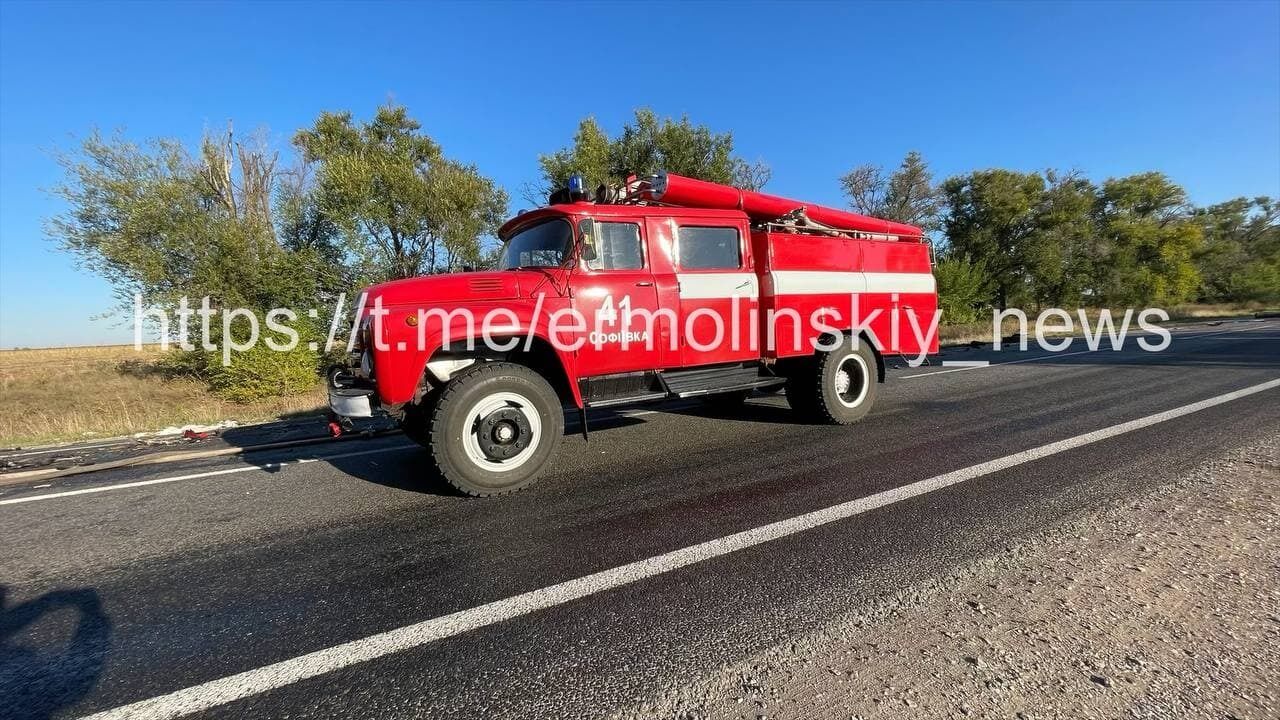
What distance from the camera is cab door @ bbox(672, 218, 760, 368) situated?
4.93 m

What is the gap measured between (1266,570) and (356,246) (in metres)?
19.2

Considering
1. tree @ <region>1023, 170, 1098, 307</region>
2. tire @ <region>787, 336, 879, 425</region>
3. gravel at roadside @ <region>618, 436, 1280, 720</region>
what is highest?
tree @ <region>1023, 170, 1098, 307</region>

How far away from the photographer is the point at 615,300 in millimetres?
4516

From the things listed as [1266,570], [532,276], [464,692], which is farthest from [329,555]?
[1266,570]

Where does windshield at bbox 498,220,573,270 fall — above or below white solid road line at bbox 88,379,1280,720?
above

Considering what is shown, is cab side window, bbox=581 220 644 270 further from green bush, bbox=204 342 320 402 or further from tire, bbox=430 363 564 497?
green bush, bbox=204 342 320 402

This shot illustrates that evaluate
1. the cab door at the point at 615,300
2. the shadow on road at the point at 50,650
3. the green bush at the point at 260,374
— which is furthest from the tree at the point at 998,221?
the shadow on road at the point at 50,650

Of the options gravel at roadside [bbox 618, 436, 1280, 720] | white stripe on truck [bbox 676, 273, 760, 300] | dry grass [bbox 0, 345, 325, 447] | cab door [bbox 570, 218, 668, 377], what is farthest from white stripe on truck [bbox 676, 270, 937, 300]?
dry grass [bbox 0, 345, 325, 447]

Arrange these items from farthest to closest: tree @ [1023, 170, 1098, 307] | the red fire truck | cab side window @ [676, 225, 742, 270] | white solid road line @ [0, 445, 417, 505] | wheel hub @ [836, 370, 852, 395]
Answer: tree @ [1023, 170, 1098, 307] < wheel hub @ [836, 370, 852, 395] < cab side window @ [676, 225, 742, 270] < white solid road line @ [0, 445, 417, 505] < the red fire truck

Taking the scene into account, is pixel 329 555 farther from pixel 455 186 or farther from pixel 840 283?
pixel 455 186

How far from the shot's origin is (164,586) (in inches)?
101

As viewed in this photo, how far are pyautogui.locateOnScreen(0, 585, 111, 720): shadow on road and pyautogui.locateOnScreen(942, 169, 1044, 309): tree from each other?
37.6 meters

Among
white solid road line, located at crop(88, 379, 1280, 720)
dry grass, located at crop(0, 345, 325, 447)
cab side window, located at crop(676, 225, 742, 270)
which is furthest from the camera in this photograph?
dry grass, located at crop(0, 345, 325, 447)

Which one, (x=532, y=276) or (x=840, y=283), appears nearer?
(x=532, y=276)
